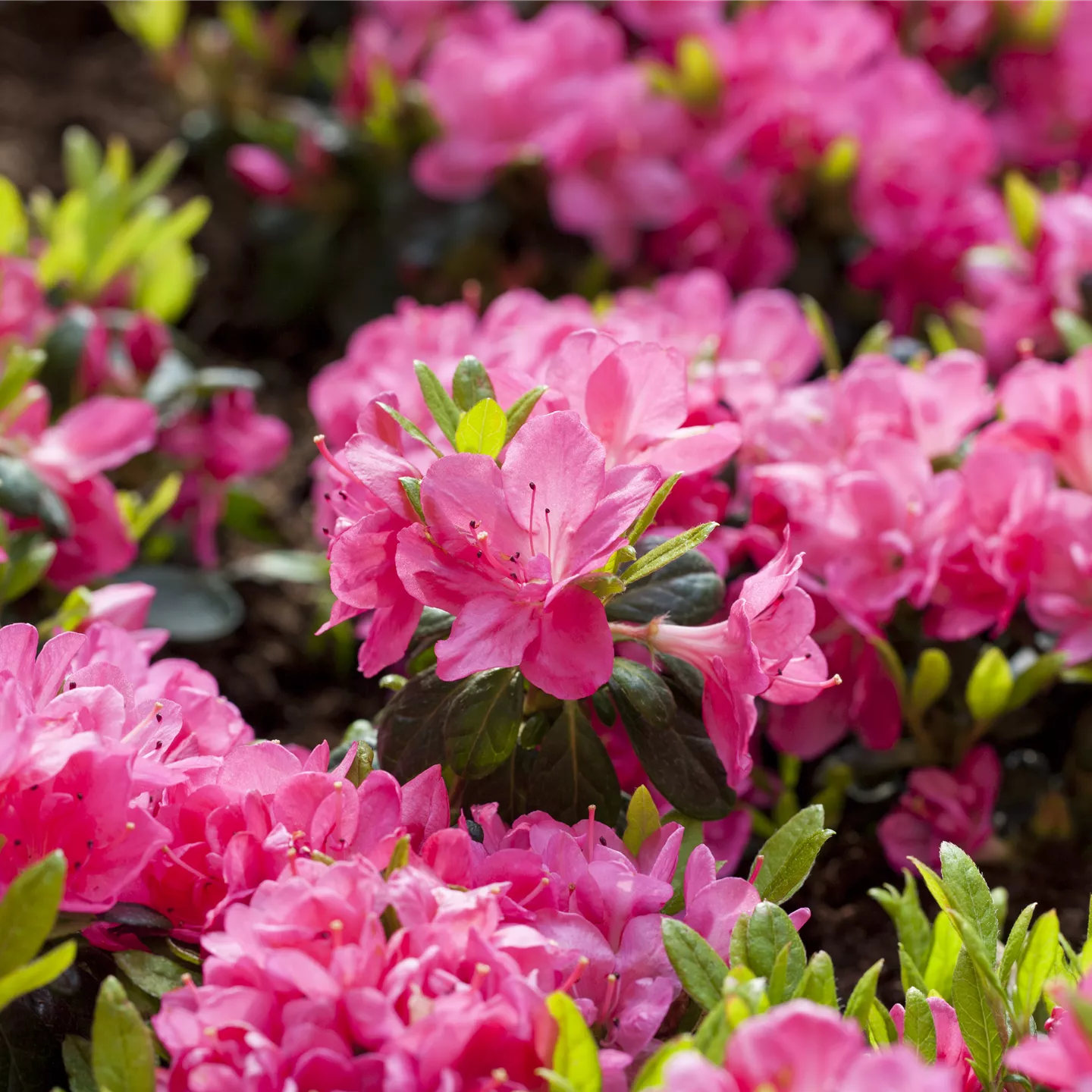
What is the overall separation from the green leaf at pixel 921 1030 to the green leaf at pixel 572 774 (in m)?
0.29

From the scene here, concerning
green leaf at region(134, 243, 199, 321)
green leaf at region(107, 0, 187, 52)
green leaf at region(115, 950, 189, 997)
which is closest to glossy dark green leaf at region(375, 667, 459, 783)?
green leaf at region(115, 950, 189, 997)

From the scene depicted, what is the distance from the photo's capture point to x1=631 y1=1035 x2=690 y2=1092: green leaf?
77 centimetres

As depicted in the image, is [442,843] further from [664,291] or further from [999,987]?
[664,291]

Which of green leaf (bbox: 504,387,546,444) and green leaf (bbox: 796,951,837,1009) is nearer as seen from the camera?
green leaf (bbox: 796,951,837,1009)

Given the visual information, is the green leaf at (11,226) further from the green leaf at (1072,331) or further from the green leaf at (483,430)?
the green leaf at (1072,331)

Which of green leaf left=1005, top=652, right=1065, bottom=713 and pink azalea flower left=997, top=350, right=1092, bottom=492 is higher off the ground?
pink azalea flower left=997, top=350, right=1092, bottom=492

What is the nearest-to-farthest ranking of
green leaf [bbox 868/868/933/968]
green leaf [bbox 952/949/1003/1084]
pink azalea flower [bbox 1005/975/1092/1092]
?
pink azalea flower [bbox 1005/975/1092/1092] < green leaf [bbox 952/949/1003/1084] < green leaf [bbox 868/868/933/968]

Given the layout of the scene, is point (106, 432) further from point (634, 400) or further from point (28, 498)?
point (634, 400)

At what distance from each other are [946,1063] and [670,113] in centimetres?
153

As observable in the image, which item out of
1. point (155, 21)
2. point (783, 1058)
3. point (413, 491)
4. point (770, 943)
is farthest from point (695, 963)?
point (155, 21)

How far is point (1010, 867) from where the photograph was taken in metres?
1.44

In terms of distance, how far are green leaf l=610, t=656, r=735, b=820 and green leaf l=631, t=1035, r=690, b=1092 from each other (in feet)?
0.94

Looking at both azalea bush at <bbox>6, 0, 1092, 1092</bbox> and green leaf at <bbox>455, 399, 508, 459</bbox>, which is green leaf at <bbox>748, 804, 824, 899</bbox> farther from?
green leaf at <bbox>455, 399, 508, 459</bbox>

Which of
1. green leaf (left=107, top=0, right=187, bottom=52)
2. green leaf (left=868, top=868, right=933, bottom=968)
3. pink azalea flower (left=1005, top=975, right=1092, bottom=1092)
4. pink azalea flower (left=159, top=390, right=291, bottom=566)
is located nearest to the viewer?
pink azalea flower (left=1005, top=975, right=1092, bottom=1092)
